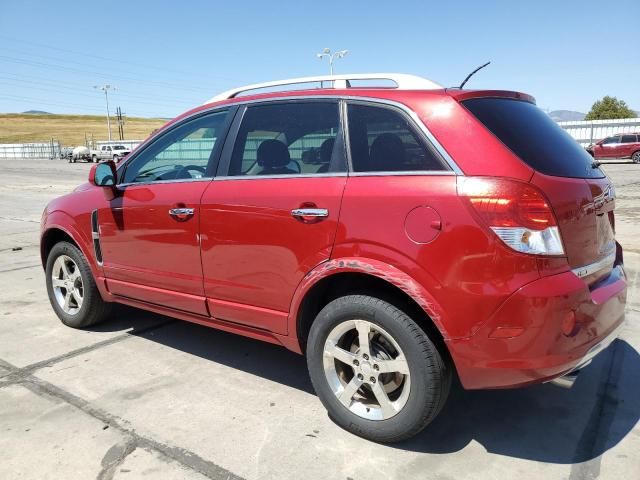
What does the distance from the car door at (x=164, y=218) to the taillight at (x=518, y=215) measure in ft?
5.87

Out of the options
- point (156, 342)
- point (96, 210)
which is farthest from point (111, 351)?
point (96, 210)

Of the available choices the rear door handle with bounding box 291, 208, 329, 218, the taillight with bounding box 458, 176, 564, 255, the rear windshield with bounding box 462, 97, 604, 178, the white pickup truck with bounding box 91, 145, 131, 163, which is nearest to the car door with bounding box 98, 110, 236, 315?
the rear door handle with bounding box 291, 208, 329, 218

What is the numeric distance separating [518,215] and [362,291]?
0.88 metres

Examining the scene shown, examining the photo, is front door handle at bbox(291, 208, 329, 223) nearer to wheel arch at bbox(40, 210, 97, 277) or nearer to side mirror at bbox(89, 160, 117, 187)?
side mirror at bbox(89, 160, 117, 187)

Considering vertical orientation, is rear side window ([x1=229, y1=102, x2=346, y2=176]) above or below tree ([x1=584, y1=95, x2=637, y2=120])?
below

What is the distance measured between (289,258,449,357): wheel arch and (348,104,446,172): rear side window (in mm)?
507

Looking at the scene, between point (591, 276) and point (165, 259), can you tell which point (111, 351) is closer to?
point (165, 259)

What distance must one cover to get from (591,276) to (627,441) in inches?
36.8

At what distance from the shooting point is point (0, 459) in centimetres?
270

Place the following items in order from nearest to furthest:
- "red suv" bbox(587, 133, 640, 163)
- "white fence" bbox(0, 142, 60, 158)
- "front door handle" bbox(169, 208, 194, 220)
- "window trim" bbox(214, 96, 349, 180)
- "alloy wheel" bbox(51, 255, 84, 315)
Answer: "window trim" bbox(214, 96, 349, 180), "front door handle" bbox(169, 208, 194, 220), "alloy wheel" bbox(51, 255, 84, 315), "red suv" bbox(587, 133, 640, 163), "white fence" bbox(0, 142, 60, 158)

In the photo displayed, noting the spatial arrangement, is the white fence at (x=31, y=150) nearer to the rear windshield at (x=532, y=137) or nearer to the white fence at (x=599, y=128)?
the white fence at (x=599, y=128)

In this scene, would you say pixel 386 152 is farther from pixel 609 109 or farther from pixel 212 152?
pixel 609 109

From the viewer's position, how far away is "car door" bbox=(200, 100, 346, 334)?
287cm

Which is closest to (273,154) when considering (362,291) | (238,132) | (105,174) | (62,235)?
(238,132)
